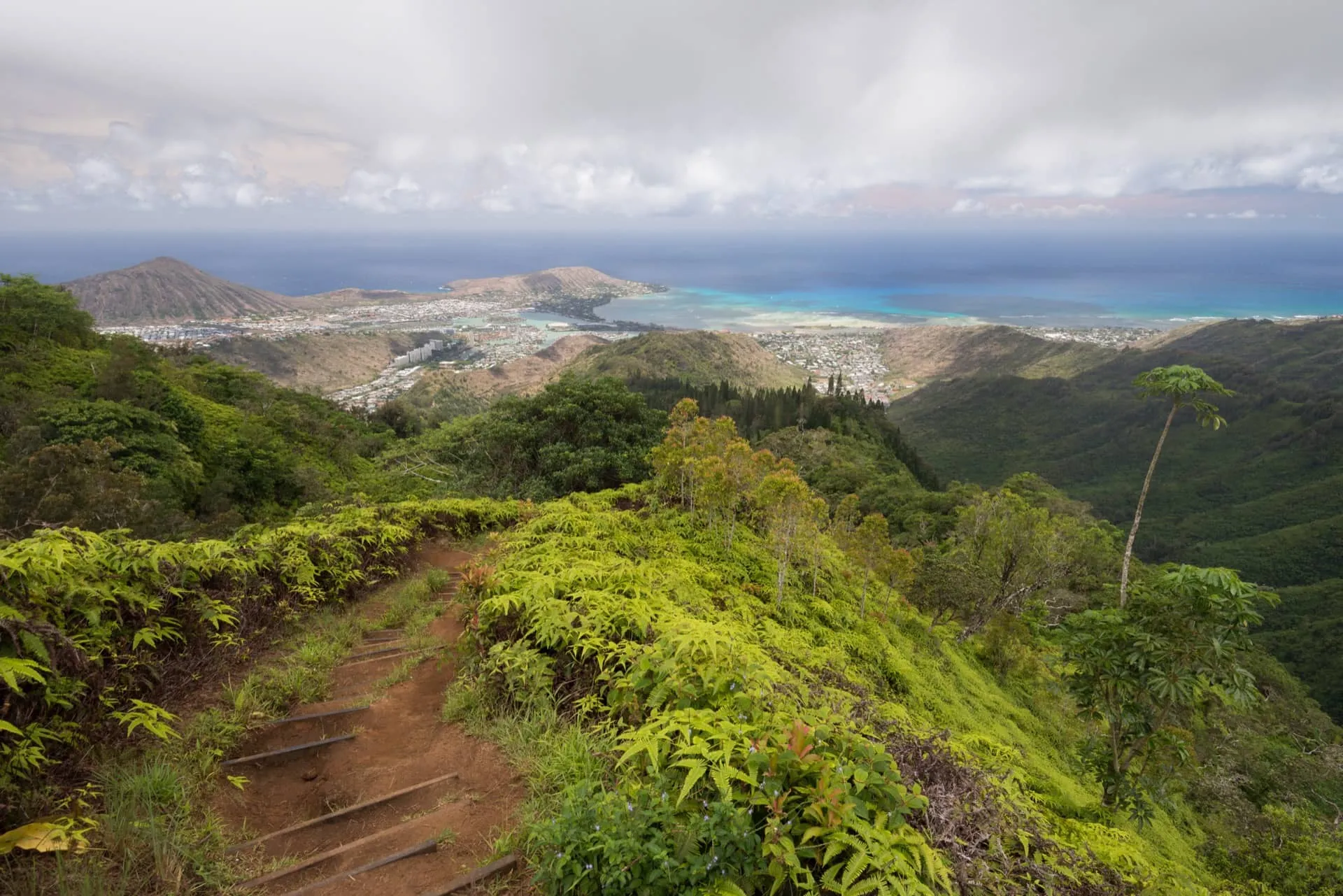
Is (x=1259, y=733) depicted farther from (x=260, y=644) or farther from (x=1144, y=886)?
(x=260, y=644)

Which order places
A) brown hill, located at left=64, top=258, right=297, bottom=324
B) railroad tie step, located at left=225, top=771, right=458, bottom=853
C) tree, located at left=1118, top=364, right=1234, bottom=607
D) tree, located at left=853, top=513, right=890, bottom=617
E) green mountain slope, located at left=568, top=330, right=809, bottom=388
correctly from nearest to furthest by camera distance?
railroad tie step, located at left=225, top=771, right=458, bottom=853 → tree, located at left=1118, top=364, right=1234, bottom=607 → tree, located at left=853, top=513, right=890, bottom=617 → green mountain slope, located at left=568, top=330, right=809, bottom=388 → brown hill, located at left=64, top=258, right=297, bottom=324

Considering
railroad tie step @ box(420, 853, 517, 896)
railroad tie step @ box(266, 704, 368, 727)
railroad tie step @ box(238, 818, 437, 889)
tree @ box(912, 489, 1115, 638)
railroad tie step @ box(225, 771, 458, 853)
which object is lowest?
tree @ box(912, 489, 1115, 638)

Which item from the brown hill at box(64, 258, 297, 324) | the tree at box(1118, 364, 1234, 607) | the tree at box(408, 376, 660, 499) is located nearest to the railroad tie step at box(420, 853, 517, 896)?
the tree at box(408, 376, 660, 499)

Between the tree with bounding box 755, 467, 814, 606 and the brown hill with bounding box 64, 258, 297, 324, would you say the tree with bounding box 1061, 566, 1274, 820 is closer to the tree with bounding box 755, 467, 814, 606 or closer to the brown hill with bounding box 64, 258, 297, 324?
the tree with bounding box 755, 467, 814, 606

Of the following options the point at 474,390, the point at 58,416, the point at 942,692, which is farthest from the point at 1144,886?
the point at 474,390

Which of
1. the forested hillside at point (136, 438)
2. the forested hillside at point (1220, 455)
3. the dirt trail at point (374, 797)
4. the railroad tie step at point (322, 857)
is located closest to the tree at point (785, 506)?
the dirt trail at point (374, 797)

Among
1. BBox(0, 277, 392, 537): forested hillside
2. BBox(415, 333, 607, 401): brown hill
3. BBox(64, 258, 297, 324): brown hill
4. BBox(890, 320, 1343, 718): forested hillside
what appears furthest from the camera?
BBox(64, 258, 297, 324): brown hill

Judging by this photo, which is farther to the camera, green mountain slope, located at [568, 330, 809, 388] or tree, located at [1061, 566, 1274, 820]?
green mountain slope, located at [568, 330, 809, 388]

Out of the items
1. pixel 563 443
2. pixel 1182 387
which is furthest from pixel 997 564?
pixel 563 443
